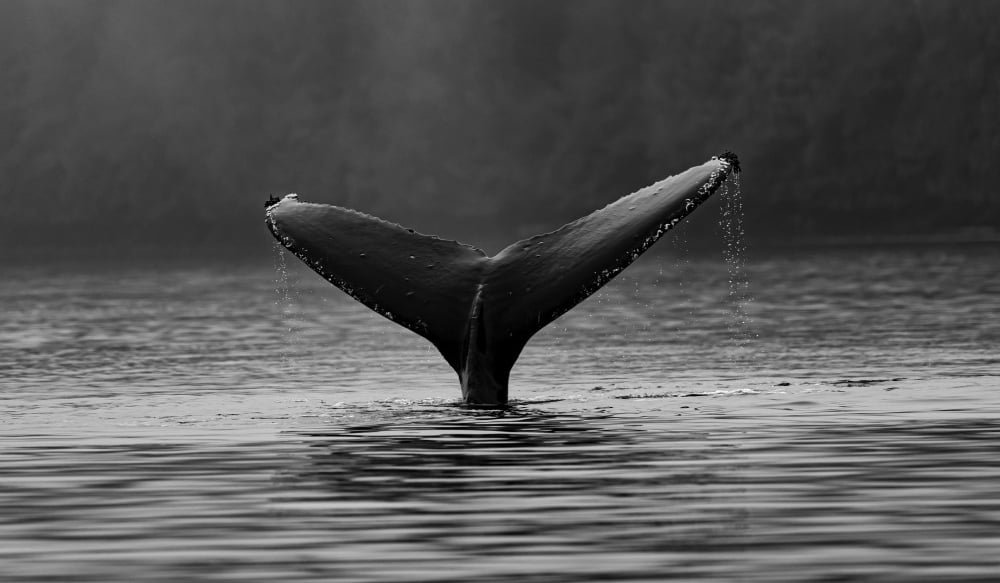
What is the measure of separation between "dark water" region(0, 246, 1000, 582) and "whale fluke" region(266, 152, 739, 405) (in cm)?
81

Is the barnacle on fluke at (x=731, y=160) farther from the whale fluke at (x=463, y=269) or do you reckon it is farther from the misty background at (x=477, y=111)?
the misty background at (x=477, y=111)

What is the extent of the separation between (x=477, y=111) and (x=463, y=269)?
513 ft

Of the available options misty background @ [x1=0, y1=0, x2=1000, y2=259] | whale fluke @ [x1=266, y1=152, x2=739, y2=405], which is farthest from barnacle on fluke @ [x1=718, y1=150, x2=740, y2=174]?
misty background @ [x1=0, y1=0, x2=1000, y2=259]

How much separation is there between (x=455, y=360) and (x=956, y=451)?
399 cm

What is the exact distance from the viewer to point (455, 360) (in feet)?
54.6

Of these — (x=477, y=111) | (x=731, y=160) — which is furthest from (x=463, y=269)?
(x=477, y=111)

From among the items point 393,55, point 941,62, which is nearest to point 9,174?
point 393,55

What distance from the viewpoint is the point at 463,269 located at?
16.3 metres

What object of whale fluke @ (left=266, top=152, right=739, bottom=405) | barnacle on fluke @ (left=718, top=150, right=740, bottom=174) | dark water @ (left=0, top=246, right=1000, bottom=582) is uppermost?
barnacle on fluke @ (left=718, top=150, right=740, bottom=174)

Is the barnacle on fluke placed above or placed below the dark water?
above

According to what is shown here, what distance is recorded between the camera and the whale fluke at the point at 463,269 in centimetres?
1563

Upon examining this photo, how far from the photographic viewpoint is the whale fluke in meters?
15.6

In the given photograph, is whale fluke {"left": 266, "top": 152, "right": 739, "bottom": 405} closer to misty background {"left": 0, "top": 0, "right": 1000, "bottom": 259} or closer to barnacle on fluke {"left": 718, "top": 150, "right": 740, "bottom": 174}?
barnacle on fluke {"left": 718, "top": 150, "right": 740, "bottom": 174}

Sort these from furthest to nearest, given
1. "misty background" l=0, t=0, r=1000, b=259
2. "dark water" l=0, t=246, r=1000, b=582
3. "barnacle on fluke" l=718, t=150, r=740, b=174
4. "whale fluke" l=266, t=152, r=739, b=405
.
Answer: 1. "misty background" l=0, t=0, r=1000, b=259
2. "whale fluke" l=266, t=152, r=739, b=405
3. "barnacle on fluke" l=718, t=150, r=740, b=174
4. "dark water" l=0, t=246, r=1000, b=582
